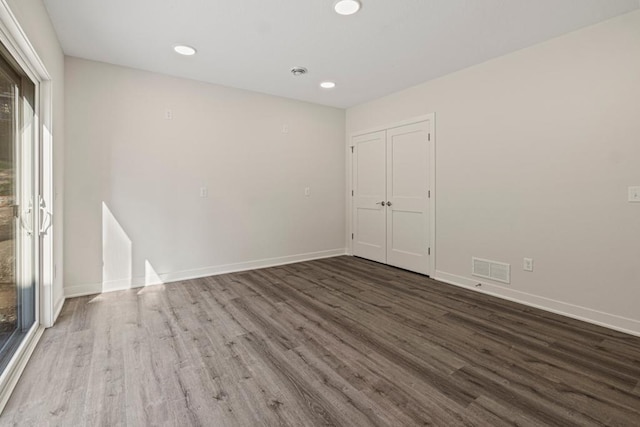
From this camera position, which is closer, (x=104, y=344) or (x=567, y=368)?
(x=567, y=368)

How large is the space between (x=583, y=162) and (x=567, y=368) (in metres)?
1.77

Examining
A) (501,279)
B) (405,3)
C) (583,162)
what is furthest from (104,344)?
(583,162)

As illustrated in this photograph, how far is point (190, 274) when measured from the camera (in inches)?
155

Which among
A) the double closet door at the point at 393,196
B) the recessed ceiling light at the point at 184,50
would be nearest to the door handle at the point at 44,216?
the recessed ceiling light at the point at 184,50

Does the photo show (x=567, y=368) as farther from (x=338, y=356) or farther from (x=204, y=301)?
(x=204, y=301)

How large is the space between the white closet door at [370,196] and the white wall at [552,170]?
1.03 metres

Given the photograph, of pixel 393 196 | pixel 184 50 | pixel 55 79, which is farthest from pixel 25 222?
pixel 393 196

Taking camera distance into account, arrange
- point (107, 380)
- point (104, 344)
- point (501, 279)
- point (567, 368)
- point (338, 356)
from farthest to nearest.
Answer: point (501, 279) < point (104, 344) < point (338, 356) < point (567, 368) < point (107, 380)

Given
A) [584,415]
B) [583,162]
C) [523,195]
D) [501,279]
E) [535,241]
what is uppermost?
[583,162]

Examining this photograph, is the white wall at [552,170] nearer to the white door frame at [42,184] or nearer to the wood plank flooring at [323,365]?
the wood plank flooring at [323,365]

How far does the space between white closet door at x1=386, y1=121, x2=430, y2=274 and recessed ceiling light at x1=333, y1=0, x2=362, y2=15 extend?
1970 mm

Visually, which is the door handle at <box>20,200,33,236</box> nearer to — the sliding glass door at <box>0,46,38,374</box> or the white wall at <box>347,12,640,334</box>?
→ the sliding glass door at <box>0,46,38,374</box>

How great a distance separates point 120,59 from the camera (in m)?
3.29

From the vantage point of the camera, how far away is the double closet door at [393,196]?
4.10 meters
